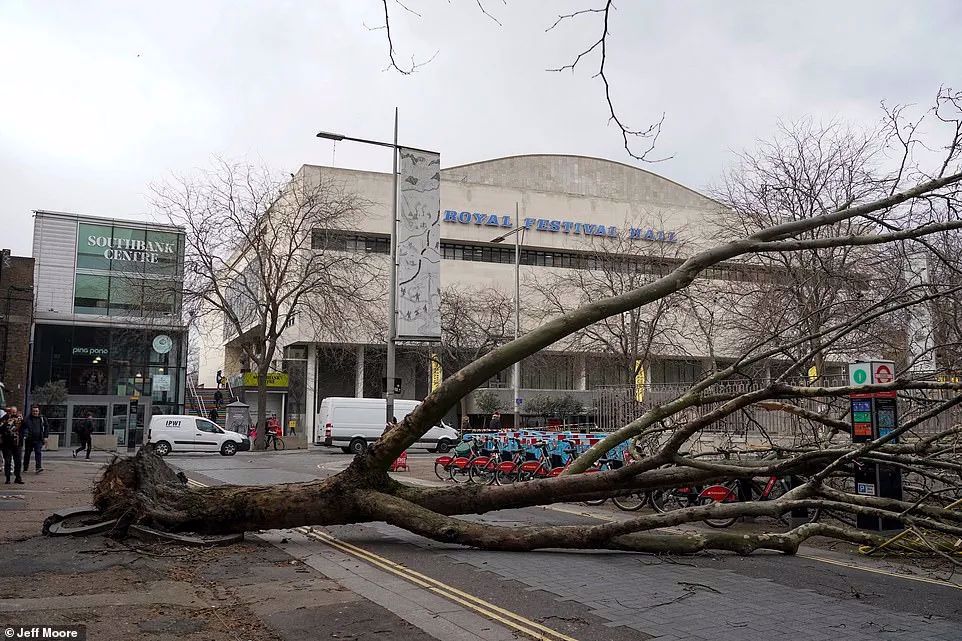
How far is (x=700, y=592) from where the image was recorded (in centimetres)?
717

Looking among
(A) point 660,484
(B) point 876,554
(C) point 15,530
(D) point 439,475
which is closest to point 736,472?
(A) point 660,484

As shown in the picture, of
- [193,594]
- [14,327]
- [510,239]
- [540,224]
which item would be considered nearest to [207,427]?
[14,327]

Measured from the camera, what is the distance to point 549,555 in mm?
8914

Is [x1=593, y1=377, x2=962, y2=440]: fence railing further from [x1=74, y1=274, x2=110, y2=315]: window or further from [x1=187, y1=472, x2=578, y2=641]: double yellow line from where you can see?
[x1=74, y1=274, x2=110, y2=315]: window

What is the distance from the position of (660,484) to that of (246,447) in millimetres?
30014

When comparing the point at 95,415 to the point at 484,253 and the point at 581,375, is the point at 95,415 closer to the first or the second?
the point at 484,253

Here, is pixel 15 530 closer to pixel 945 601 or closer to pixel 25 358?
pixel 945 601

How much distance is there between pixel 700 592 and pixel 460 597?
2296 mm

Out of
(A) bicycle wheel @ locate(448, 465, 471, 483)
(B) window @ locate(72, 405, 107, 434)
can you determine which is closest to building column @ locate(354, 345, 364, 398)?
(B) window @ locate(72, 405, 107, 434)

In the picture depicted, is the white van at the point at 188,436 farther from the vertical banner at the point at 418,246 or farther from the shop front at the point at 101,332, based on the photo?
the vertical banner at the point at 418,246

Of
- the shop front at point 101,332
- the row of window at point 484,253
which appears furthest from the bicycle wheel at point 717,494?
the shop front at point 101,332

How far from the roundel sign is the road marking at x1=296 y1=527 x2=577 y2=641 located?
7.21 m

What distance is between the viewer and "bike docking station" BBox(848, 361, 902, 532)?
33.5ft

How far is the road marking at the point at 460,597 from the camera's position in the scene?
227 inches
